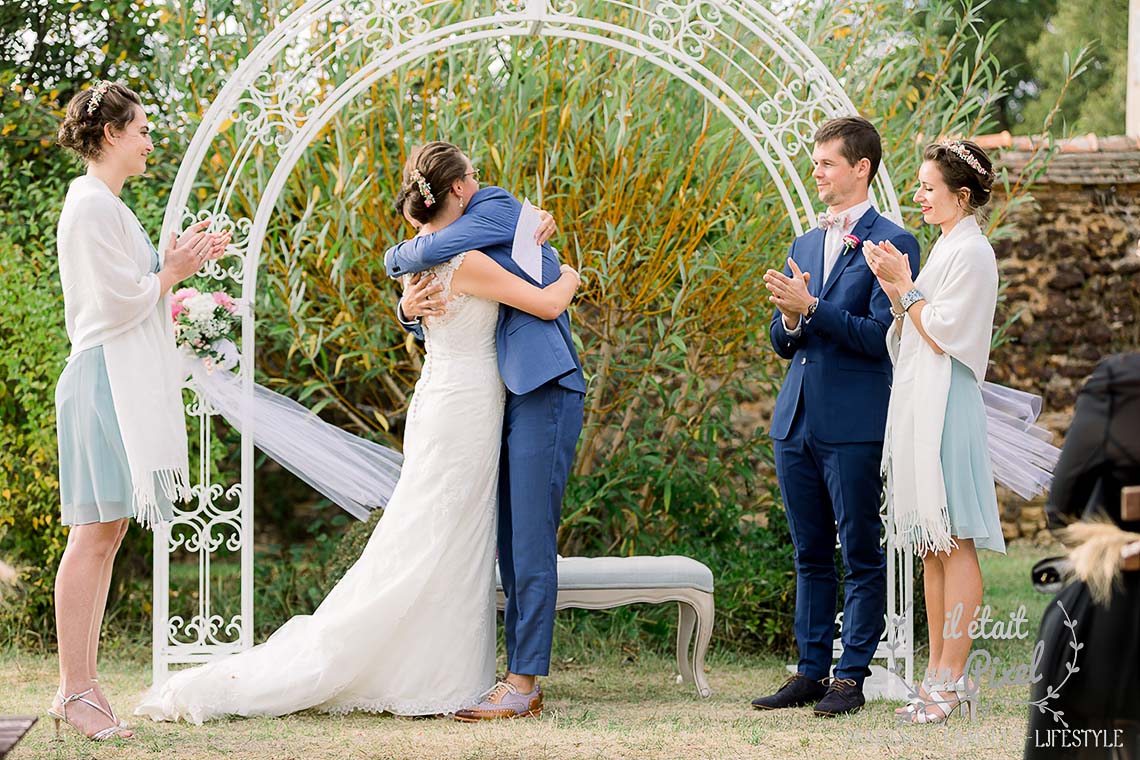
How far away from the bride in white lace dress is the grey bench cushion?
1.46 ft

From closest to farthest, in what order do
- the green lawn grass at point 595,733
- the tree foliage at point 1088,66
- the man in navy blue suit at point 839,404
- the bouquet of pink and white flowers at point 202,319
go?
the green lawn grass at point 595,733
the man in navy blue suit at point 839,404
the bouquet of pink and white flowers at point 202,319
the tree foliage at point 1088,66

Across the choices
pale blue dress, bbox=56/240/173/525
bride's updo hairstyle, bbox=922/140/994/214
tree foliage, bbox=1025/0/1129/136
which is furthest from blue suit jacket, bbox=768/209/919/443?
tree foliage, bbox=1025/0/1129/136

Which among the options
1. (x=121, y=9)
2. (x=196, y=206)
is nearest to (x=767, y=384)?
(x=196, y=206)

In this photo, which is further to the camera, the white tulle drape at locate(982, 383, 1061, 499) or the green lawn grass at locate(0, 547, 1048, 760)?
the white tulle drape at locate(982, 383, 1061, 499)

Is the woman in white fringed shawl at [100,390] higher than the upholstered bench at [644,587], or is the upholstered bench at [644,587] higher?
the woman in white fringed shawl at [100,390]

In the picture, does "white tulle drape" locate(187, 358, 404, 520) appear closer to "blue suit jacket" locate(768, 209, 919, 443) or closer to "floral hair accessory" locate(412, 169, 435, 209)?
"floral hair accessory" locate(412, 169, 435, 209)

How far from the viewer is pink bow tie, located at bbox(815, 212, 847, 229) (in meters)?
4.32

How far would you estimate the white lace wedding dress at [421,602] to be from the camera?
416 cm

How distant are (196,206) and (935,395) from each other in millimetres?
3835

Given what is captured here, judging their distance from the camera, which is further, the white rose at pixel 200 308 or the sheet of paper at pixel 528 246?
the white rose at pixel 200 308

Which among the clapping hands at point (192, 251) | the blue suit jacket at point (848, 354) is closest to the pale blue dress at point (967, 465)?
the blue suit jacket at point (848, 354)

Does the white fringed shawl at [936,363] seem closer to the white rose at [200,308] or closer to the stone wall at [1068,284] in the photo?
the white rose at [200,308]

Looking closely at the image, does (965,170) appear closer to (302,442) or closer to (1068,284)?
(302,442)

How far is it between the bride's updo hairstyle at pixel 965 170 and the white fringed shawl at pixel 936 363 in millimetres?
78
